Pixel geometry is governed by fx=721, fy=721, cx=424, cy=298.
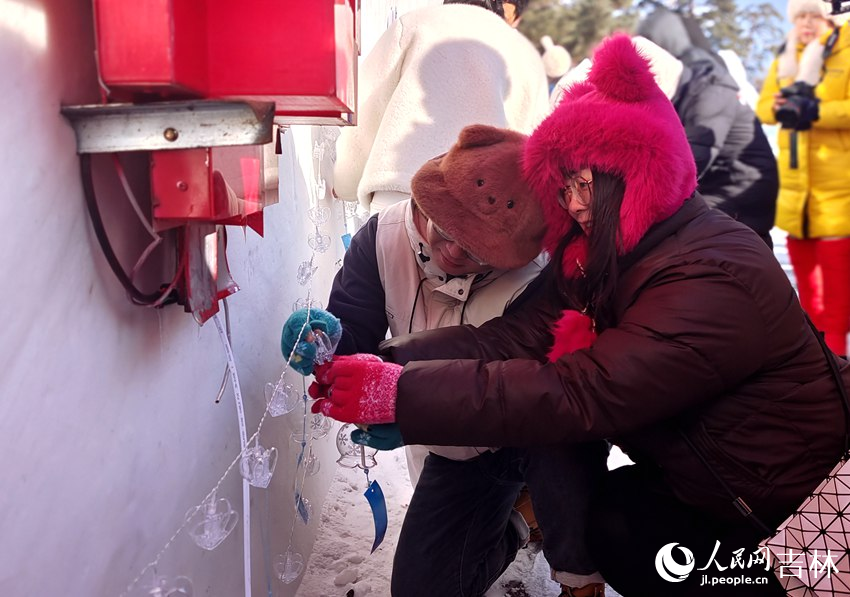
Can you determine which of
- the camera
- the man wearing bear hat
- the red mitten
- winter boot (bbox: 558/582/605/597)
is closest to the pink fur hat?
the man wearing bear hat

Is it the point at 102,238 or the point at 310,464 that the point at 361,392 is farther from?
the point at 310,464

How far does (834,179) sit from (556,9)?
8.69 metres

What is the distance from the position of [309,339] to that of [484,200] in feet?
1.40

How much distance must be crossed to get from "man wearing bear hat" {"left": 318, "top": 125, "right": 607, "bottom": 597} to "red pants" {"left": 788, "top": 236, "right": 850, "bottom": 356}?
1882mm

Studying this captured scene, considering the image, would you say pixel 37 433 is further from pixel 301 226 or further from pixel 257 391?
pixel 301 226

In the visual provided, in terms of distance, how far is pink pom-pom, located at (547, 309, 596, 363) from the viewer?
1.39 metres

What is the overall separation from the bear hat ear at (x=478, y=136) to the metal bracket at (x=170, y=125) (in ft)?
2.35

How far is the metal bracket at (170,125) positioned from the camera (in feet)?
2.49

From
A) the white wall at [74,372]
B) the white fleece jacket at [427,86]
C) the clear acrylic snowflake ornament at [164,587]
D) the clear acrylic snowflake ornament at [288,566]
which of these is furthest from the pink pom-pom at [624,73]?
the clear acrylic snowflake ornament at [288,566]

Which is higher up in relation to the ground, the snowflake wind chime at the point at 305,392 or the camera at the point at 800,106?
the camera at the point at 800,106

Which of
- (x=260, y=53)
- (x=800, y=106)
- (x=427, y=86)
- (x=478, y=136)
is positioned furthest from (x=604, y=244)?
(x=800, y=106)

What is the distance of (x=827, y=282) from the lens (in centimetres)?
304

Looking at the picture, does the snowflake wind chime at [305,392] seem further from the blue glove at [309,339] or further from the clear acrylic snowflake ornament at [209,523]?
the clear acrylic snowflake ornament at [209,523]

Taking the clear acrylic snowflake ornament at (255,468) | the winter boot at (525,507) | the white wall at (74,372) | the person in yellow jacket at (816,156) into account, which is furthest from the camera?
the person in yellow jacket at (816,156)
